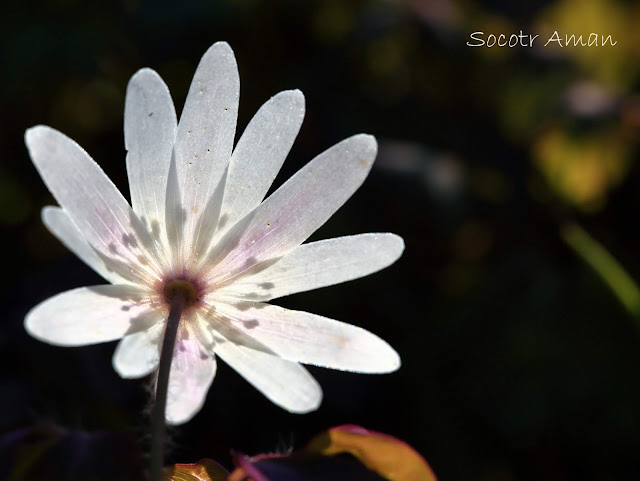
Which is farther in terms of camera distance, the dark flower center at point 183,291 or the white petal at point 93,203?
the dark flower center at point 183,291

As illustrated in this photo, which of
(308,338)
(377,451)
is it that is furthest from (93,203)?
(377,451)

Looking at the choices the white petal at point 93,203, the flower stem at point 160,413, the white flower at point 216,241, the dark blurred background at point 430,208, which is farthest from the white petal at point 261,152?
the dark blurred background at point 430,208

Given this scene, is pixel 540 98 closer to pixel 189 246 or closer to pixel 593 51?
pixel 593 51

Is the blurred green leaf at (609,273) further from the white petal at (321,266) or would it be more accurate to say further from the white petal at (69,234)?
the white petal at (69,234)

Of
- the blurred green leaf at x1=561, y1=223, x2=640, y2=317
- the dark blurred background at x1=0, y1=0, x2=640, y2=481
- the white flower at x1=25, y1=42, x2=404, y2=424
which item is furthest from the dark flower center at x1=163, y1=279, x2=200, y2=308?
the blurred green leaf at x1=561, y1=223, x2=640, y2=317

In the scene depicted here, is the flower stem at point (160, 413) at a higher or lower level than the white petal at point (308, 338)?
lower

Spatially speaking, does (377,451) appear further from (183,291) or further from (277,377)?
(183,291)
